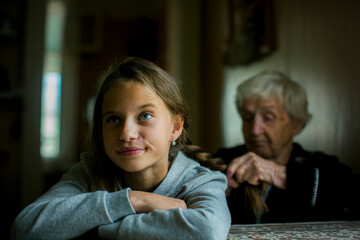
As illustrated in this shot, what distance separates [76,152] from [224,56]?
2.92 m

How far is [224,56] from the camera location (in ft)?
6.69

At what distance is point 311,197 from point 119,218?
0.69 m

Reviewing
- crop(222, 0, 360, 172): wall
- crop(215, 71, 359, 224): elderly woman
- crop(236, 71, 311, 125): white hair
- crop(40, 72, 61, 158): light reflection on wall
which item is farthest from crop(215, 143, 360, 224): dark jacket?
crop(40, 72, 61, 158): light reflection on wall

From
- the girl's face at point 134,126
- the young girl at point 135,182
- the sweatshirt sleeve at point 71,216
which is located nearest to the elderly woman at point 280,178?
the young girl at point 135,182

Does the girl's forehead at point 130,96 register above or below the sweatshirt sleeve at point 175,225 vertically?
above

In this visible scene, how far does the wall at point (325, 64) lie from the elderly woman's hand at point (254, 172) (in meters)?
0.25

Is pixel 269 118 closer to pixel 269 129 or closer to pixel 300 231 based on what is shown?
pixel 269 129

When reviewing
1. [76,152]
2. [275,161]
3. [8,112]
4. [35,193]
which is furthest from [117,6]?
[275,161]

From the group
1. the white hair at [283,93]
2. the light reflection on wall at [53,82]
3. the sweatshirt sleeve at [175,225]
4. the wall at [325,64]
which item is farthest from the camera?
the light reflection on wall at [53,82]

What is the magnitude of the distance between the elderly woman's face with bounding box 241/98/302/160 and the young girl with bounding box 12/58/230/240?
1.26 feet

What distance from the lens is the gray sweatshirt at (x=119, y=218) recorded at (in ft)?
2.20

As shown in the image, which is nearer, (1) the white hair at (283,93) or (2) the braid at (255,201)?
(2) the braid at (255,201)

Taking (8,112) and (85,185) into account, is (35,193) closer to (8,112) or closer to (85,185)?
(8,112)

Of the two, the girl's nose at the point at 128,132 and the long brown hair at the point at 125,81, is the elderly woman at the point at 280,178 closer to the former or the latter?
the long brown hair at the point at 125,81
